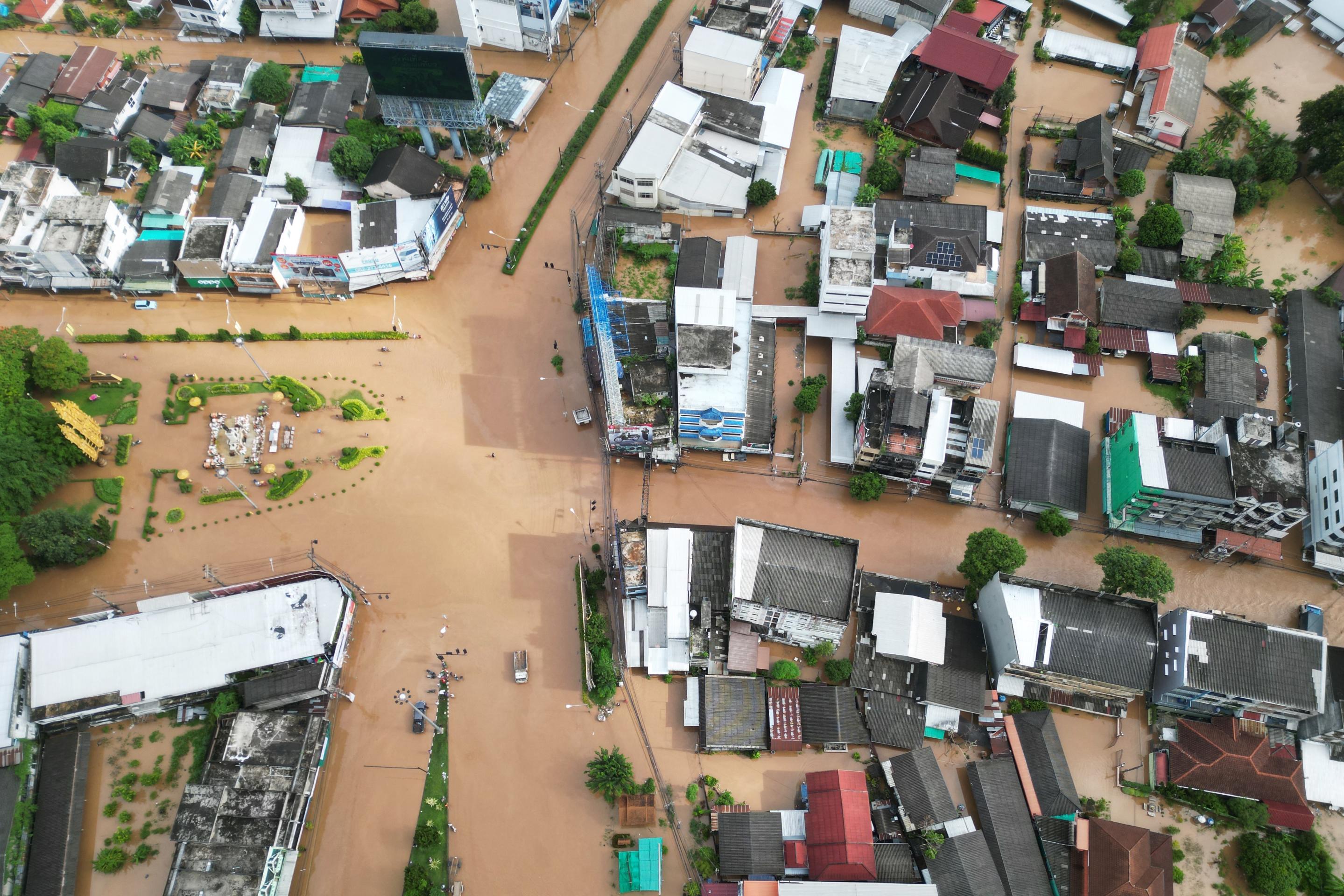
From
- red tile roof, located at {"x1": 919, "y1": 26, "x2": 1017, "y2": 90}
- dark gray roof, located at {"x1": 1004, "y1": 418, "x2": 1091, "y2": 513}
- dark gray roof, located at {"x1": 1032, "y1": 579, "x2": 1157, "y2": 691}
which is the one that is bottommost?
dark gray roof, located at {"x1": 1032, "y1": 579, "x2": 1157, "y2": 691}

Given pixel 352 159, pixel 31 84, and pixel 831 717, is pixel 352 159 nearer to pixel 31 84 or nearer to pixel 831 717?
pixel 31 84

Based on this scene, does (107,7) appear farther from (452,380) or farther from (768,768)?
(768,768)

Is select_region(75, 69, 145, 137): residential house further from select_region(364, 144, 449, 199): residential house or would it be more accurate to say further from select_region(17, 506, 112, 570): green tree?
select_region(17, 506, 112, 570): green tree

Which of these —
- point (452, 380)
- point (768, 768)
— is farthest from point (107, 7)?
point (768, 768)

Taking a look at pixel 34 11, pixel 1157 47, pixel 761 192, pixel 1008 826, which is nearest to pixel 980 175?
pixel 761 192

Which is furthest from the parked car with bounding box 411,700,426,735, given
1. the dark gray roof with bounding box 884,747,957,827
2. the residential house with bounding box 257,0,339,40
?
the residential house with bounding box 257,0,339,40

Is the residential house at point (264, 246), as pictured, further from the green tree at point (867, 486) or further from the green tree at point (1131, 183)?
the green tree at point (1131, 183)
